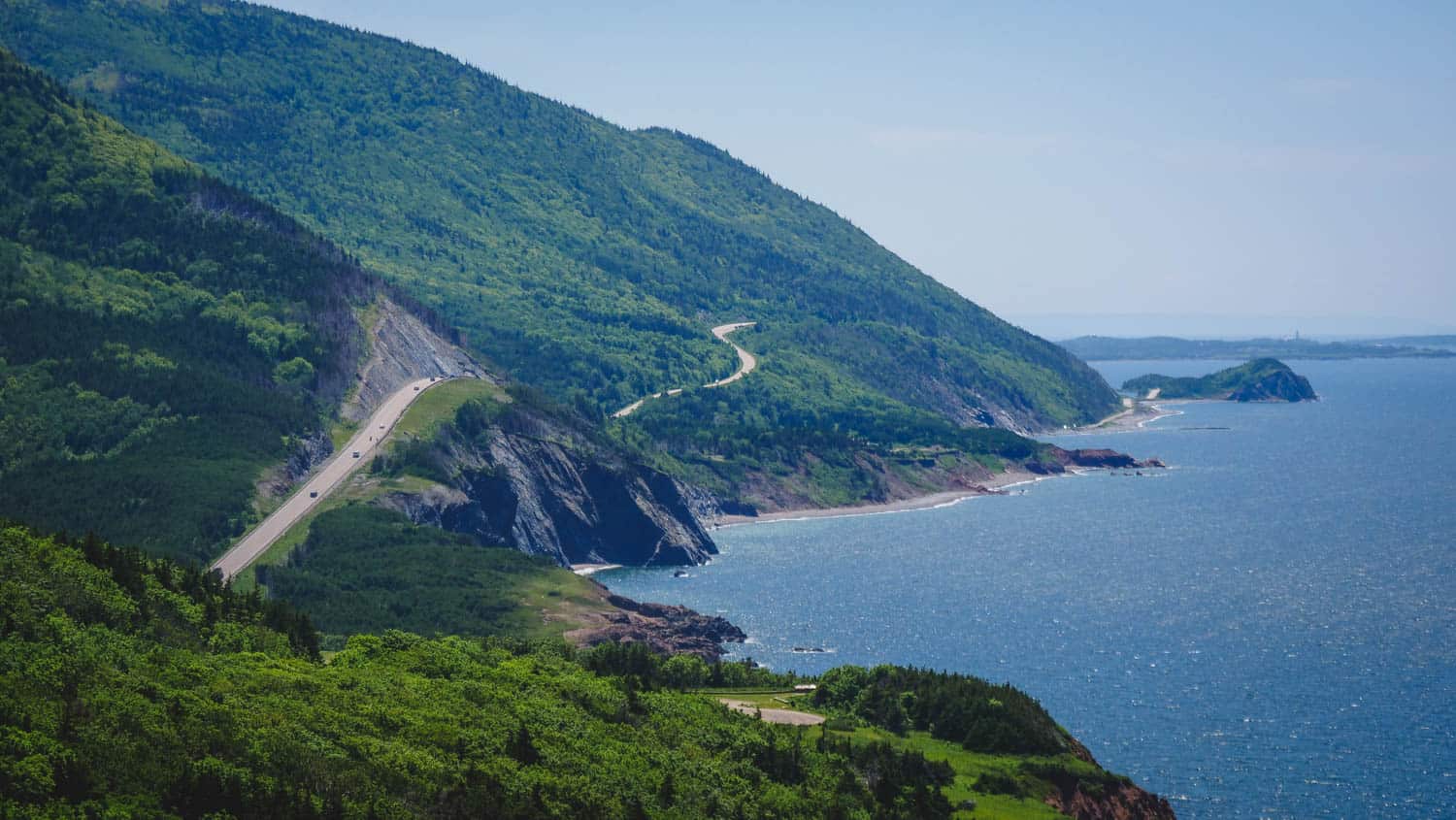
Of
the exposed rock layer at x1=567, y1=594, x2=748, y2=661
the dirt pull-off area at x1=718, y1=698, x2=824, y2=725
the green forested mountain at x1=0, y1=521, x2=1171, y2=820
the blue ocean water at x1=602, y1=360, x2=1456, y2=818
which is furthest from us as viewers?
the exposed rock layer at x1=567, y1=594, x2=748, y2=661

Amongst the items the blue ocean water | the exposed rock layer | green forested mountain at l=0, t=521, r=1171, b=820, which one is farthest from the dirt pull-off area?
the exposed rock layer

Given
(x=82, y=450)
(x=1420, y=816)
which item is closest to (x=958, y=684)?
(x=1420, y=816)

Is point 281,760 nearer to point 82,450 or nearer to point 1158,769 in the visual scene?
point 1158,769

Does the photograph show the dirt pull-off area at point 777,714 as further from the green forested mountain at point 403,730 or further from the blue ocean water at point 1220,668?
the blue ocean water at point 1220,668

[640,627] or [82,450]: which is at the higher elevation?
[82,450]

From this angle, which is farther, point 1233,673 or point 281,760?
point 1233,673

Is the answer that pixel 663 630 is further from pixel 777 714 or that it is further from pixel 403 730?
pixel 403 730

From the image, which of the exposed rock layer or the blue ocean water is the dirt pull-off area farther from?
the exposed rock layer

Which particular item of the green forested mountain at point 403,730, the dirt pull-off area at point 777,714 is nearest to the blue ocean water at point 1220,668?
the green forested mountain at point 403,730

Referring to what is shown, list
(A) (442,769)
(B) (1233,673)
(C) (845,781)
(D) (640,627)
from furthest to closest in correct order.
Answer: (D) (640,627), (B) (1233,673), (C) (845,781), (A) (442,769)

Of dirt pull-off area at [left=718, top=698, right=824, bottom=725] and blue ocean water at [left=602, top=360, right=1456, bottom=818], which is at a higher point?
dirt pull-off area at [left=718, top=698, right=824, bottom=725]

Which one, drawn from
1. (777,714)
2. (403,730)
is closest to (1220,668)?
(777,714)
